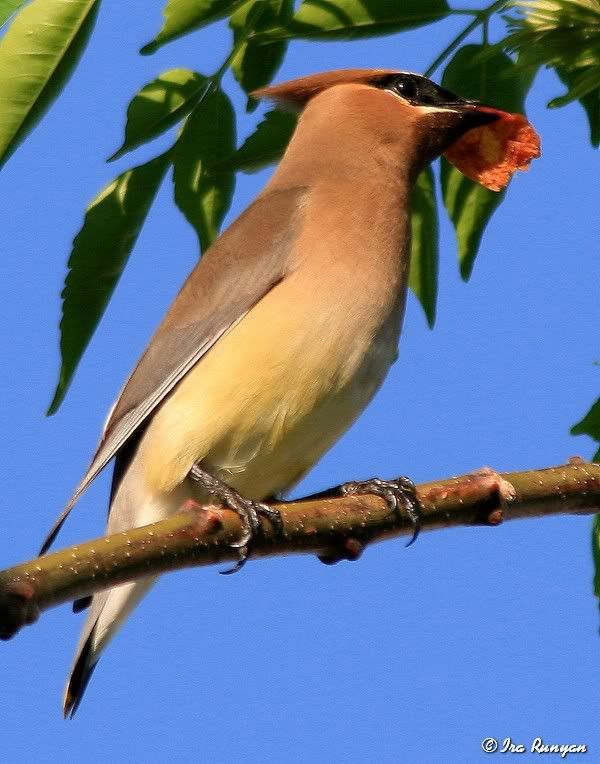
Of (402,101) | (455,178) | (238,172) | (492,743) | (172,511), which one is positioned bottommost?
(492,743)

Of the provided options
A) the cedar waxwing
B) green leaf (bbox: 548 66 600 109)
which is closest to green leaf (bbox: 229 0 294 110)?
the cedar waxwing

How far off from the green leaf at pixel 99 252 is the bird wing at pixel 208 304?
2.02 feet

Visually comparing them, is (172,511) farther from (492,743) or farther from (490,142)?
(490,142)

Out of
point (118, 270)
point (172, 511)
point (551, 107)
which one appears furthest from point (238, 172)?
point (172, 511)

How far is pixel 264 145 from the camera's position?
293 cm

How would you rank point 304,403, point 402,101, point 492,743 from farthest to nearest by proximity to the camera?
1. point 402,101
2. point 304,403
3. point 492,743

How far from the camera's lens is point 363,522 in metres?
2.51

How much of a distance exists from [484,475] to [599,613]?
0.32 m

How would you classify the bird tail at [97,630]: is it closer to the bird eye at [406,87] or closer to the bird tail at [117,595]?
the bird tail at [117,595]

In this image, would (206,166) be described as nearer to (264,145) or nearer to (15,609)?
(264,145)

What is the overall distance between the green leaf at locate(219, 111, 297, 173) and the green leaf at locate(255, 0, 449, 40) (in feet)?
0.93

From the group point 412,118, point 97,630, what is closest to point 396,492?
point 97,630

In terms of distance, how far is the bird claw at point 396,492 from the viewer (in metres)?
2.54

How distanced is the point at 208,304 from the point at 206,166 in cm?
73
